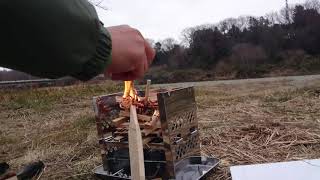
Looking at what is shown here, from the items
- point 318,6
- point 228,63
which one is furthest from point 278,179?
point 318,6

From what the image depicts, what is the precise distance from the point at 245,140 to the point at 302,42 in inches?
962

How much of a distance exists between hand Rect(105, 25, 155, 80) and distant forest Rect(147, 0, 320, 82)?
22.3 m

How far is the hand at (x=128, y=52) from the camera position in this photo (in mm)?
945

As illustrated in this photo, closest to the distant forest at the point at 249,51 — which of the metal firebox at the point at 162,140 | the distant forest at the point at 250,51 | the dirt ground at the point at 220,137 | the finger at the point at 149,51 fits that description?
the distant forest at the point at 250,51

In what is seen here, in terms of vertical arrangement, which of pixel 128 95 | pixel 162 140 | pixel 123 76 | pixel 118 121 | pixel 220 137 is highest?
pixel 123 76

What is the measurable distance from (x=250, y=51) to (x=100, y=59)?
88.7ft

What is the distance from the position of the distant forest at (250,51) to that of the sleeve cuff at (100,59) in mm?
22418

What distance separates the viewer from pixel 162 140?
2895 mm

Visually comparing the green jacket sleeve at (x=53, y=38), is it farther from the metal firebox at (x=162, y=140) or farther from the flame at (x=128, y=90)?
the flame at (x=128, y=90)

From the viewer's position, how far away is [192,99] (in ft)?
9.91

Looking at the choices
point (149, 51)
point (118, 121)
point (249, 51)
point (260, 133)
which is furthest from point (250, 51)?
point (149, 51)

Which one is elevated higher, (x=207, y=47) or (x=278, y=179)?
(x=207, y=47)

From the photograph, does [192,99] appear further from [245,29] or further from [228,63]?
[245,29]

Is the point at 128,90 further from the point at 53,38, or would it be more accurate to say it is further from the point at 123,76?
the point at 53,38
